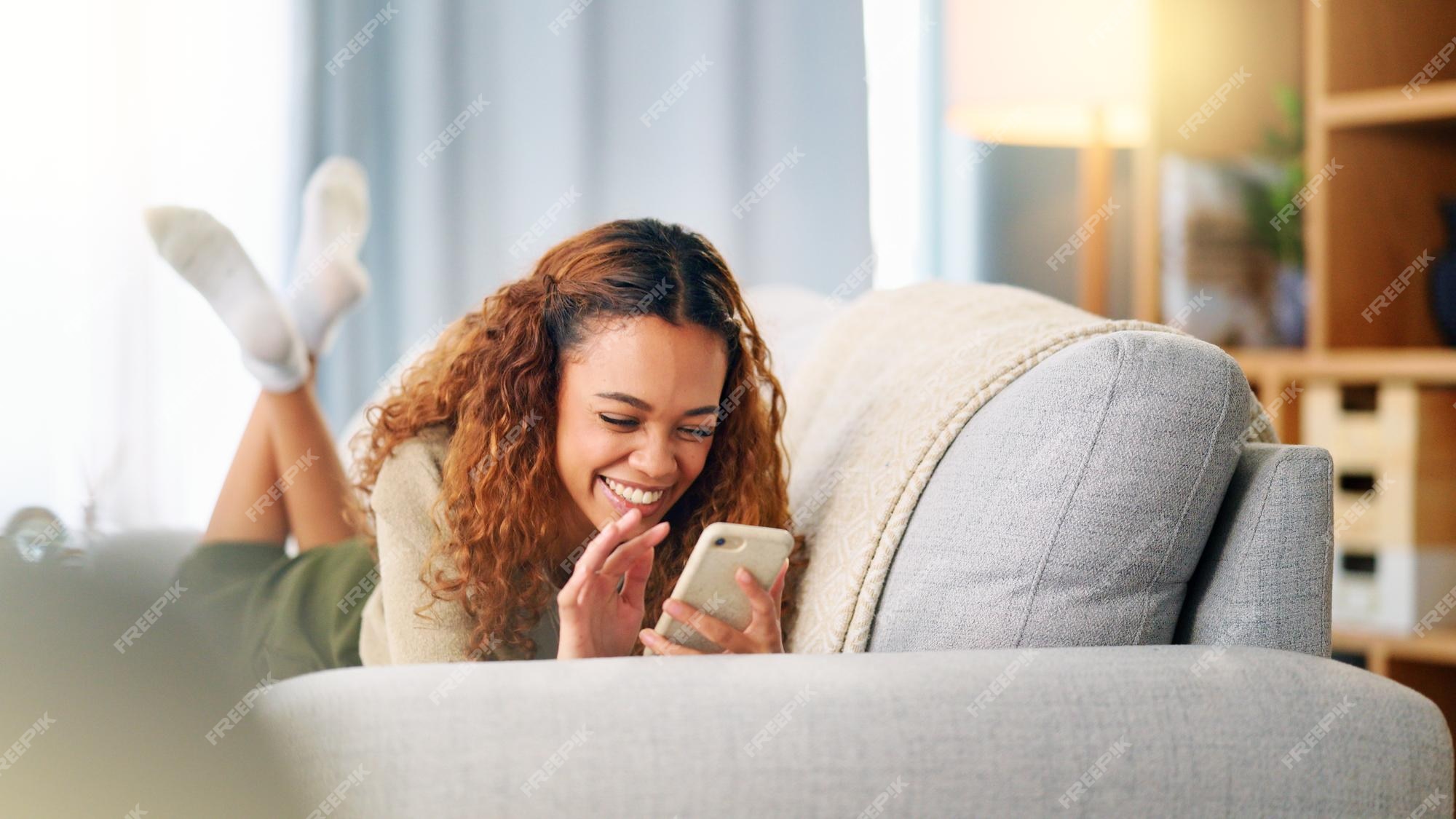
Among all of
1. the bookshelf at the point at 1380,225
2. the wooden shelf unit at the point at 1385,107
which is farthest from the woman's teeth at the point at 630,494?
the wooden shelf unit at the point at 1385,107

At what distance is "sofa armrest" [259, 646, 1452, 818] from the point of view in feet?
2.01

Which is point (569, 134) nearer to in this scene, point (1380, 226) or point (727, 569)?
point (1380, 226)

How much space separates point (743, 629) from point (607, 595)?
0.34 ft

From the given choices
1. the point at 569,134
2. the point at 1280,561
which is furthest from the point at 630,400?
the point at 569,134

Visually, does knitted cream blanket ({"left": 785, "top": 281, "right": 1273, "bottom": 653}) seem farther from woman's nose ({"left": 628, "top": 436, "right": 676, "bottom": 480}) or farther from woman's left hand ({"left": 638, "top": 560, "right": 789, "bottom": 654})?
woman's nose ({"left": 628, "top": 436, "right": 676, "bottom": 480})

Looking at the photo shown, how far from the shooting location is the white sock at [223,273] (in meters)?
1.58

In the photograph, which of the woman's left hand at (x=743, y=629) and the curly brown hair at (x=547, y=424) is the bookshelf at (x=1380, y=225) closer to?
the curly brown hair at (x=547, y=424)

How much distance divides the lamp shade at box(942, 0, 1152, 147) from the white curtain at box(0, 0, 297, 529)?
1388 mm

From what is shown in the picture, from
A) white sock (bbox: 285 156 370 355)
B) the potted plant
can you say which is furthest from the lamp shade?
white sock (bbox: 285 156 370 355)

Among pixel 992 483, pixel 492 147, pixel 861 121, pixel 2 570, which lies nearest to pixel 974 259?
pixel 861 121

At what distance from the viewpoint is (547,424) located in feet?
3.34

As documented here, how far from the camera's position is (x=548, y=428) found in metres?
1.02

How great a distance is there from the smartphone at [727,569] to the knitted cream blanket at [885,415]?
6cm

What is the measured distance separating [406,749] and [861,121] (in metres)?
2.36
